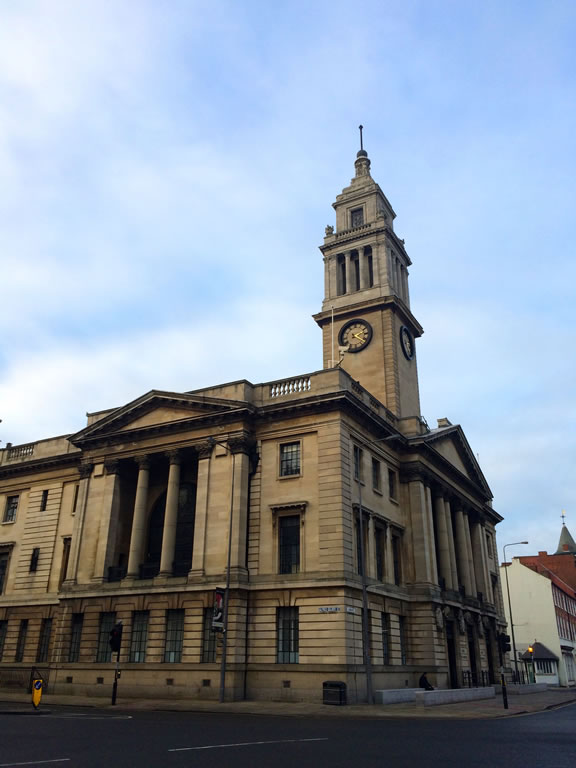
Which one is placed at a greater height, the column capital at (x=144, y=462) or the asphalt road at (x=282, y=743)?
the column capital at (x=144, y=462)

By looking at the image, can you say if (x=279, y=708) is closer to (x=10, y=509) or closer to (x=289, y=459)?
(x=289, y=459)

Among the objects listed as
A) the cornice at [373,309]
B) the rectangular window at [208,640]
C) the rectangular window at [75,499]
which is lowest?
the rectangular window at [208,640]

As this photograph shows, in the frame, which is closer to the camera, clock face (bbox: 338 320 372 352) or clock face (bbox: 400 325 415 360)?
clock face (bbox: 338 320 372 352)

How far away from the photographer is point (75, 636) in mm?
39594

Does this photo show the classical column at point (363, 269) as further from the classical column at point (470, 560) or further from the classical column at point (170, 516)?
the classical column at point (170, 516)

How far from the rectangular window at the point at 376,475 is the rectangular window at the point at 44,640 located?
23491 mm

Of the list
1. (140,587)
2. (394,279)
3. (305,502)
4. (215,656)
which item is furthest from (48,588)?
(394,279)

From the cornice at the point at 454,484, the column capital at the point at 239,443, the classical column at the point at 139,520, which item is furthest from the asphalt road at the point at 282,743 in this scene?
the cornice at the point at 454,484

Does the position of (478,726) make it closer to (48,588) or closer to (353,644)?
(353,644)

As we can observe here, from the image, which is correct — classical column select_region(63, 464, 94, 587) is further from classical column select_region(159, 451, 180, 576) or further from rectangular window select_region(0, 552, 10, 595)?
rectangular window select_region(0, 552, 10, 595)

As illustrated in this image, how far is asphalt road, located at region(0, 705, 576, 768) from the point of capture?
12.0 meters

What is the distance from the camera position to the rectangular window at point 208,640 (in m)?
34.5

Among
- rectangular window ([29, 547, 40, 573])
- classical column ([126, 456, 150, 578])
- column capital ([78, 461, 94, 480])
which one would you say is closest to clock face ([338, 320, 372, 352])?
classical column ([126, 456, 150, 578])

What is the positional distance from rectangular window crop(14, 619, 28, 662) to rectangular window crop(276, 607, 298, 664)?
19984 mm
